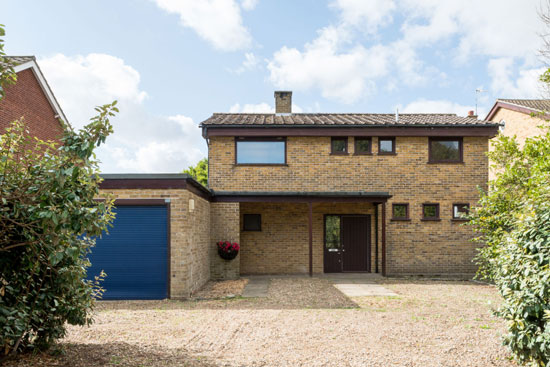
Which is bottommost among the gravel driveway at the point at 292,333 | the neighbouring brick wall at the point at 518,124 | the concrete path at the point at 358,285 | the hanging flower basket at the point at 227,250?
the concrete path at the point at 358,285

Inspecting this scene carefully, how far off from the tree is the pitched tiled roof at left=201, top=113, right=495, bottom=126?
9943 millimetres

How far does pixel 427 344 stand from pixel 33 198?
5.38 metres

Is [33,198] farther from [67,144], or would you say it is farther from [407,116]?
[407,116]

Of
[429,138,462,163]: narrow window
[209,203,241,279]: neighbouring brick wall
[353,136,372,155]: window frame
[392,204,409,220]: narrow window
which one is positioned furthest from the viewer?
[429,138,462,163]: narrow window

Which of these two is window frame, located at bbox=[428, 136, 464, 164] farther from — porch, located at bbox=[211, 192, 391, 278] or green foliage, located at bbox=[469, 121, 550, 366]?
green foliage, located at bbox=[469, 121, 550, 366]

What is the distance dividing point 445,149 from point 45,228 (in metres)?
14.0

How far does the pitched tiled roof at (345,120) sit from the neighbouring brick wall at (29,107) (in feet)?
22.5

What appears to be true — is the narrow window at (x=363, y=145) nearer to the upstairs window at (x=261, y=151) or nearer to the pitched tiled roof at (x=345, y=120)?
the pitched tiled roof at (x=345, y=120)

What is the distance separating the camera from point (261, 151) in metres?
14.9

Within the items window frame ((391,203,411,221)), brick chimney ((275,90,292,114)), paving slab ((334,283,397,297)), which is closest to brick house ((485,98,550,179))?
window frame ((391,203,411,221))

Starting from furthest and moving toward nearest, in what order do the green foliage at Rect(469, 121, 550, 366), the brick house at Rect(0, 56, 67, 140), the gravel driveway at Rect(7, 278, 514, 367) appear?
the brick house at Rect(0, 56, 67, 140), the gravel driveway at Rect(7, 278, 514, 367), the green foliage at Rect(469, 121, 550, 366)

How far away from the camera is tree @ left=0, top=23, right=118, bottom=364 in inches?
156

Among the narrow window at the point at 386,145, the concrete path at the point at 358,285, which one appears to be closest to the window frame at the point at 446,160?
the narrow window at the point at 386,145

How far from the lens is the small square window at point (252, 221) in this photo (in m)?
14.9
